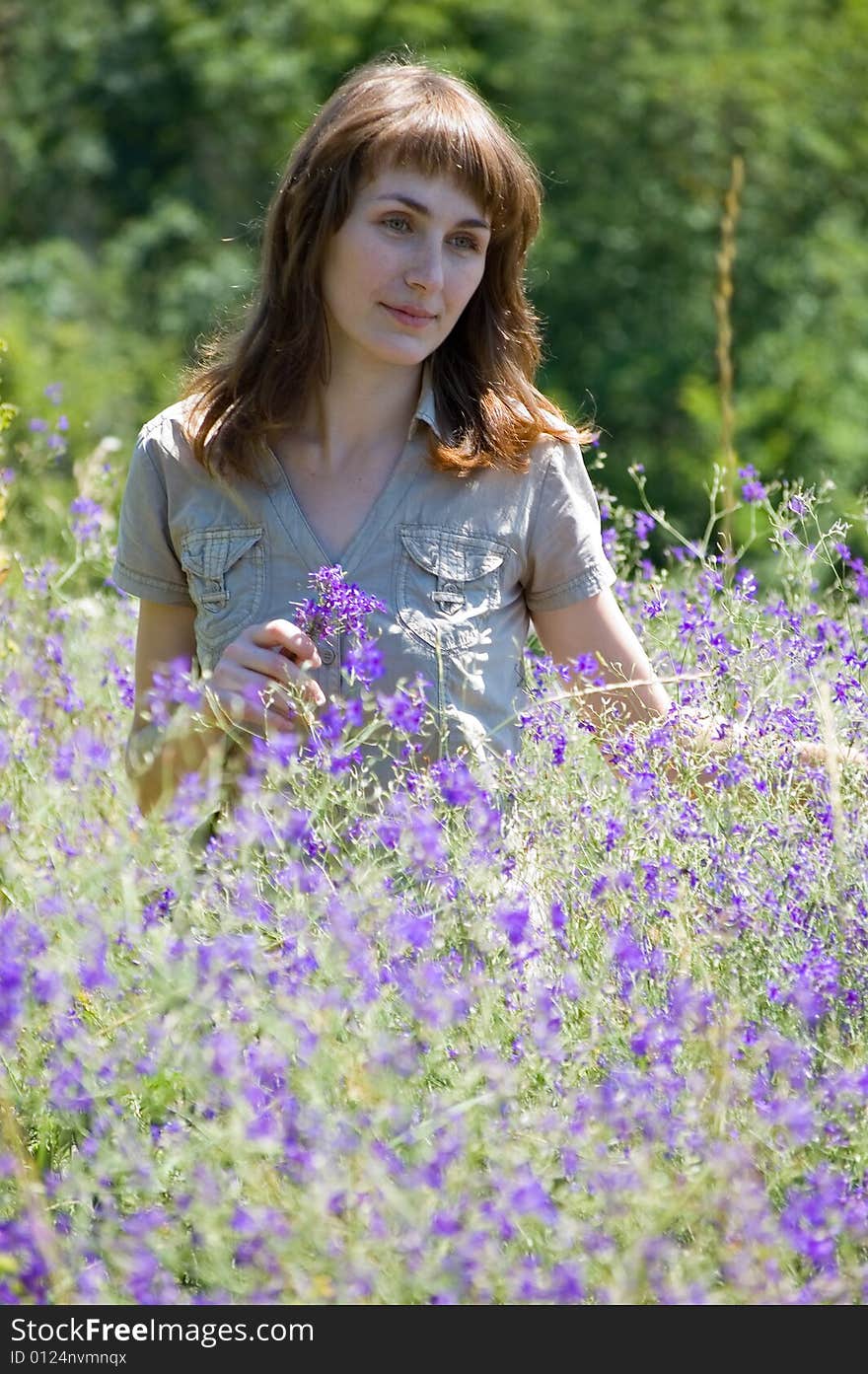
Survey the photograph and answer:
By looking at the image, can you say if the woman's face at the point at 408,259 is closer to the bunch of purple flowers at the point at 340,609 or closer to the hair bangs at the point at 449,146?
the hair bangs at the point at 449,146

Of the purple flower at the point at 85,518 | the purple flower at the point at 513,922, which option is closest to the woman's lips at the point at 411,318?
the purple flower at the point at 85,518

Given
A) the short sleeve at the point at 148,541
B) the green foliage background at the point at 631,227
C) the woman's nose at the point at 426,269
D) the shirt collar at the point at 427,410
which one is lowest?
the green foliage background at the point at 631,227

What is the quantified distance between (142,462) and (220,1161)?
1.24 meters

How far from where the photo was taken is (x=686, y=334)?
798 centimetres

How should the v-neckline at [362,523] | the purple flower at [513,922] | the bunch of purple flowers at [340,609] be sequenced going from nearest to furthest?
1. the purple flower at [513,922]
2. the bunch of purple flowers at [340,609]
3. the v-neckline at [362,523]

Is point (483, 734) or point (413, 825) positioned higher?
point (413, 825)

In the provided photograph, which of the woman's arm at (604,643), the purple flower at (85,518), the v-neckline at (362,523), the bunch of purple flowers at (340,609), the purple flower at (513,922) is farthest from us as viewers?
the purple flower at (85,518)

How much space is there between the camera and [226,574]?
251cm

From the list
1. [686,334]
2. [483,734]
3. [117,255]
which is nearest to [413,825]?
[483,734]

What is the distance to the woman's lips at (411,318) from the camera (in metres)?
2.45

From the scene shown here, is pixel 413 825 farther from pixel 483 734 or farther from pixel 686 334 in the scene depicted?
pixel 686 334

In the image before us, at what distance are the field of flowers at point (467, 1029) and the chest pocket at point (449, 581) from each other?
0.30 m

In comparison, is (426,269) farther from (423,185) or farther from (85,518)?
(85,518)

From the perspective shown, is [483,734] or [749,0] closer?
[483,734]
